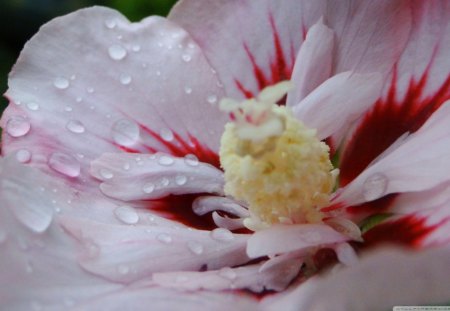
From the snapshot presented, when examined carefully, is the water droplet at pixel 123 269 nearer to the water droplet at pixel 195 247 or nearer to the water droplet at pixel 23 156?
the water droplet at pixel 195 247

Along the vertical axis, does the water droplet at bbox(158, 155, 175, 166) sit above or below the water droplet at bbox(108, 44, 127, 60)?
below

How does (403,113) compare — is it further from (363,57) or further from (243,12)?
(243,12)

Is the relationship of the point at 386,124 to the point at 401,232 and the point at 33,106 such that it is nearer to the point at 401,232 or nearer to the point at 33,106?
the point at 401,232

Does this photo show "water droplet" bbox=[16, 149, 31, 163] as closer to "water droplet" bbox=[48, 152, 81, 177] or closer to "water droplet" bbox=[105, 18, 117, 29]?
"water droplet" bbox=[48, 152, 81, 177]

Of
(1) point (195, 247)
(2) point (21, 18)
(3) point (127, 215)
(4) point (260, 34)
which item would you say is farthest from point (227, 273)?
(2) point (21, 18)

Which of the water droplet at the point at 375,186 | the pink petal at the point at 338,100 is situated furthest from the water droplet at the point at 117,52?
the water droplet at the point at 375,186

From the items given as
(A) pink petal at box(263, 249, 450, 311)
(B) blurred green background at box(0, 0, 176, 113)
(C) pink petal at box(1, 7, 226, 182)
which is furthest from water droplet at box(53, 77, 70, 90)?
(B) blurred green background at box(0, 0, 176, 113)
